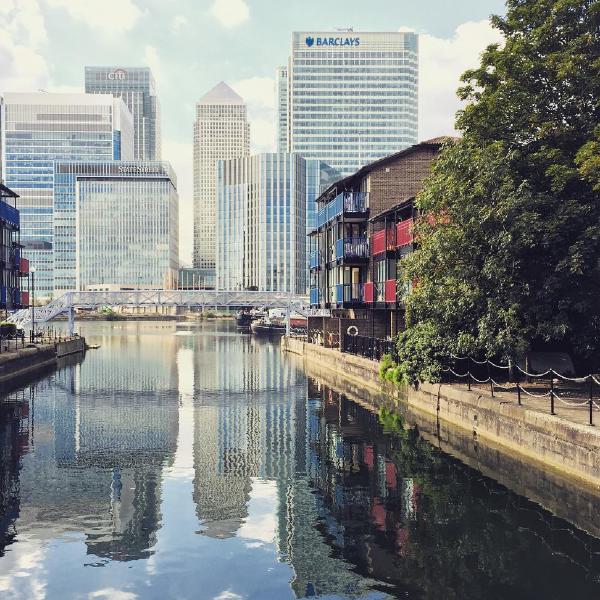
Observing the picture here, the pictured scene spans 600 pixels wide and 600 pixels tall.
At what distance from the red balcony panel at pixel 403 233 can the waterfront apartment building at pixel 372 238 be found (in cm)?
22

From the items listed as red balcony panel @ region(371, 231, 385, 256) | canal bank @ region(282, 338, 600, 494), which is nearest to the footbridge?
red balcony panel @ region(371, 231, 385, 256)

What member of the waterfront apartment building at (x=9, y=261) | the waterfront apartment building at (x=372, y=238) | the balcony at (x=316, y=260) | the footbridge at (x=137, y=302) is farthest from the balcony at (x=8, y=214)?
the balcony at (x=316, y=260)

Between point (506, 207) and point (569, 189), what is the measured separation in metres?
3.35

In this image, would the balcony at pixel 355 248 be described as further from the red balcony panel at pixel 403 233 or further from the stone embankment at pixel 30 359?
the stone embankment at pixel 30 359

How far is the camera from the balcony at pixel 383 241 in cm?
5494

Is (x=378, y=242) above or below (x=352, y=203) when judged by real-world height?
below

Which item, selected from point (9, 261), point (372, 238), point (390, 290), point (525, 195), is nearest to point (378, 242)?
point (372, 238)

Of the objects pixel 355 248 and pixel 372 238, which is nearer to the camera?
pixel 372 238

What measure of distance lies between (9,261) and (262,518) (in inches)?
2225

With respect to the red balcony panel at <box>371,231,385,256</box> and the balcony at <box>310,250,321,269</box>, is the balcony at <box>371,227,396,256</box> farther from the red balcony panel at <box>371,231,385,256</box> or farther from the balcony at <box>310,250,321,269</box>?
the balcony at <box>310,250,321,269</box>

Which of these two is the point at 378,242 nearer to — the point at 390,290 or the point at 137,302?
the point at 390,290

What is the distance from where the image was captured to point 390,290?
5341 centimetres

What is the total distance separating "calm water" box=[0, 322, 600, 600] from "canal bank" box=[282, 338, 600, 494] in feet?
6.71

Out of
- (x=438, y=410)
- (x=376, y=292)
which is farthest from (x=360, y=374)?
(x=438, y=410)
